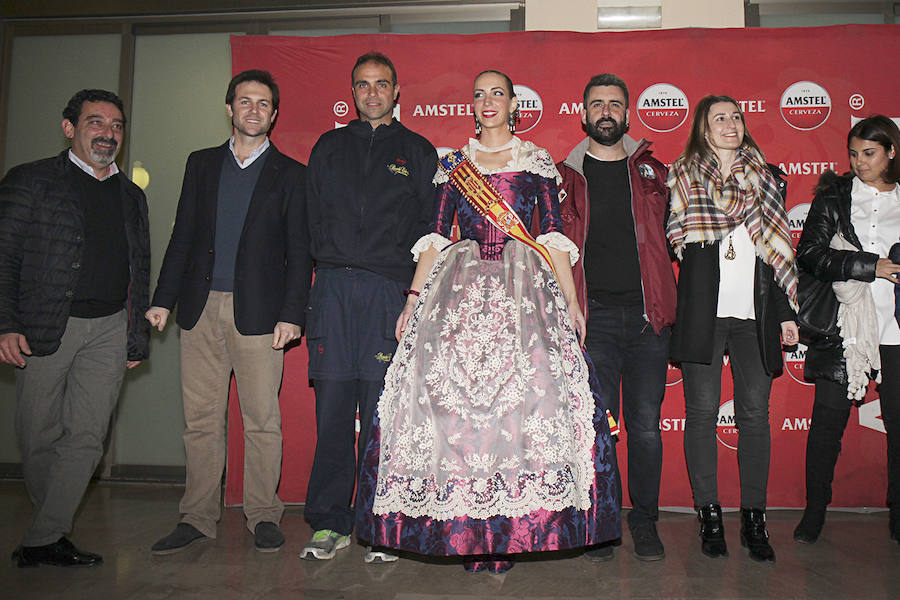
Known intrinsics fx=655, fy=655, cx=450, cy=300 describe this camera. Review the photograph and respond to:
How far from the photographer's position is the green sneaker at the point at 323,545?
114 inches

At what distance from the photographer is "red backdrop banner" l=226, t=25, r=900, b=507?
375 centimetres

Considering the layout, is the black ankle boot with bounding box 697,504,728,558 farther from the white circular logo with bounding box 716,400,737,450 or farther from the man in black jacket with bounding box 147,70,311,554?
the man in black jacket with bounding box 147,70,311,554

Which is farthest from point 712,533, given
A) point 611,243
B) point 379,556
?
point 379,556

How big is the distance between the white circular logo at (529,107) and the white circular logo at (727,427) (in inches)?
78.7

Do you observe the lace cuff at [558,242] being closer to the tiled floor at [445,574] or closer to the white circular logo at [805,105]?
the tiled floor at [445,574]

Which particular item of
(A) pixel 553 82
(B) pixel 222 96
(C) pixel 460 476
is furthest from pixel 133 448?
(A) pixel 553 82

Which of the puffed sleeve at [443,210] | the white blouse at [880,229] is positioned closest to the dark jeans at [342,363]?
the puffed sleeve at [443,210]

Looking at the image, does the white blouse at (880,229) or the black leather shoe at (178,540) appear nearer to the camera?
the black leather shoe at (178,540)

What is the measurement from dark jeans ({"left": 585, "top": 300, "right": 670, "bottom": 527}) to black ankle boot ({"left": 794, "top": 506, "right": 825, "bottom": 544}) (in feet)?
2.48

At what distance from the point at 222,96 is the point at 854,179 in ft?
12.8

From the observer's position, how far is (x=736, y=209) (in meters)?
3.04

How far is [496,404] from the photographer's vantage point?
2373 mm

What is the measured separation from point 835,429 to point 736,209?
1.18m

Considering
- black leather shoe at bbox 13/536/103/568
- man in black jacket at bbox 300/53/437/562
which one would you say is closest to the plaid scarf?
man in black jacket at bbox 300/53/437/562
